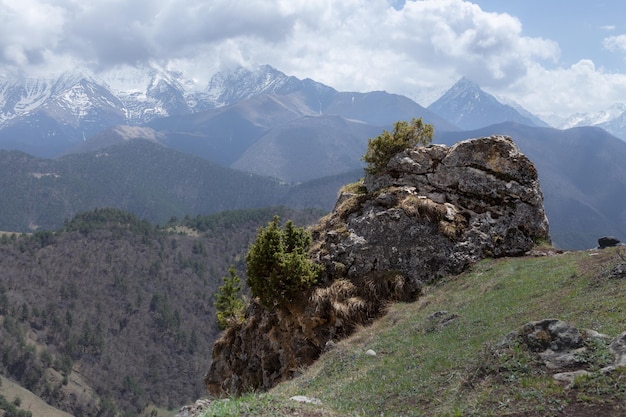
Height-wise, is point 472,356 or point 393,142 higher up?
point 393,142

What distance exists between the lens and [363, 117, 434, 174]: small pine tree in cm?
2959

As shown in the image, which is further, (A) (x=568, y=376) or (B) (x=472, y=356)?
(B) (x=472, y=356)

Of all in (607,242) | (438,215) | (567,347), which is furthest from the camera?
(607,242)

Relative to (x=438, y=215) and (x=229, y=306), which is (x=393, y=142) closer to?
(x=438, y=215)

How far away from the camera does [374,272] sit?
2498 cm

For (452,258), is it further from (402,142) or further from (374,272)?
(402,142)

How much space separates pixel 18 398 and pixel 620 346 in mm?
237975

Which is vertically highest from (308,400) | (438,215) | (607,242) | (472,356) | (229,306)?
(438,215)

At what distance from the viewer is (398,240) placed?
25.5 metres

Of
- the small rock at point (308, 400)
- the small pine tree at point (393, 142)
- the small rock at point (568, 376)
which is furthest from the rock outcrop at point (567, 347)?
the small pine tree at point (393, 142)

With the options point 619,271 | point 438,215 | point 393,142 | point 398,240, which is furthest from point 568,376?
point 393,142

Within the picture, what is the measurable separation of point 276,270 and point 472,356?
1265 cm

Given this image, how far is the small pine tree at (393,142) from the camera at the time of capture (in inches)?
1165

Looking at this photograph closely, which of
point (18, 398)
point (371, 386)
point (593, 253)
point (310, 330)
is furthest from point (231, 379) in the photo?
point (18, 398)
